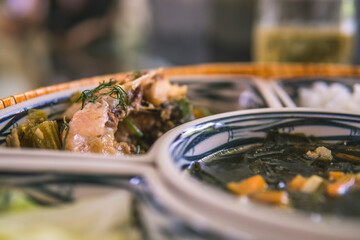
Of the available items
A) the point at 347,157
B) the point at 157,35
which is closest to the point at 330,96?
the point at 347,157

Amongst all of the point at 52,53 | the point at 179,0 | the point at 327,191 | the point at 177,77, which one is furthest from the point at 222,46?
the point at 327,191

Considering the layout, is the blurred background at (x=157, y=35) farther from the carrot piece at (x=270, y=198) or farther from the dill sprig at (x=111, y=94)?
the carrot piece at (x=270, y=198)

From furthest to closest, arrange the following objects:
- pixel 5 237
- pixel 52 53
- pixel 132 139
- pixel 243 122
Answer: pixel 52 53 < pixel 132 139 < pixel 243 122 < pixel 5 237

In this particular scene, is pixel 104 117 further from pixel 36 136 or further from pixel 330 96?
pixel 330 96

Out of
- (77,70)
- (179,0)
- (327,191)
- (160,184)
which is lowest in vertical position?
(77,70)

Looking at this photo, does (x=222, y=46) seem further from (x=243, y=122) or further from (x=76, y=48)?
(x=243, y=122)

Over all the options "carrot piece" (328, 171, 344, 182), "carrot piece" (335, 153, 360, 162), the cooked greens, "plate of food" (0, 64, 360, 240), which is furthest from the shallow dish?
the cooked greens

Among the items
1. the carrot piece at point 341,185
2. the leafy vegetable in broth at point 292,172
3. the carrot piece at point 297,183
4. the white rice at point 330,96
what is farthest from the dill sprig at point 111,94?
the white rice at point 330,96
